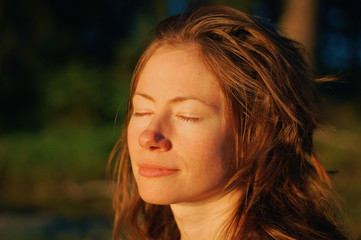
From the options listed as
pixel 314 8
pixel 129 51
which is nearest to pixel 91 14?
pixel 129 51

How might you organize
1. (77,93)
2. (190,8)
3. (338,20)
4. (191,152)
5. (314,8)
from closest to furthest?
(191,152) < (190,8) < (314,8) < (338,20) < (77,93)

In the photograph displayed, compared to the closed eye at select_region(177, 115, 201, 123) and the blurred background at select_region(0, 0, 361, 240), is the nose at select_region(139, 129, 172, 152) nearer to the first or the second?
the closed eye at select_region(177, 115, 201, 123)

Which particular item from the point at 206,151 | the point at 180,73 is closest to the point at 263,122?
the point at 206,151

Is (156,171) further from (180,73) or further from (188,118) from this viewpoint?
(180,73)

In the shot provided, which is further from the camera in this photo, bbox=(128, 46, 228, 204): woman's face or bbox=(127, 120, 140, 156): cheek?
bbox=(127, 120, 140, 156): cheek

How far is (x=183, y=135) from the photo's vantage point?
1.66 m

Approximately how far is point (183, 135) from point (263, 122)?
0.40 m

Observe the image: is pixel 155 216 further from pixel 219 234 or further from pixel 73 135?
pixel 73 135

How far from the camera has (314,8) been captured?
17.7ft

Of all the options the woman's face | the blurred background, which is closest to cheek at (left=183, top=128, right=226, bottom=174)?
the woman's face

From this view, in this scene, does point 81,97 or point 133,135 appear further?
point 81,97

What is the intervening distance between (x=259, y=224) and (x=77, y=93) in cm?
969

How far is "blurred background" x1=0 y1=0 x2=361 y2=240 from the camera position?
18.1 ft

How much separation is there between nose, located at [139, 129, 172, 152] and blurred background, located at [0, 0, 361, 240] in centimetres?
255
